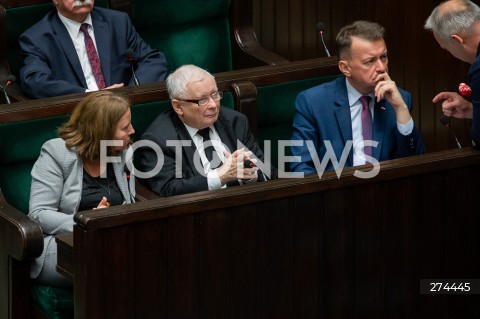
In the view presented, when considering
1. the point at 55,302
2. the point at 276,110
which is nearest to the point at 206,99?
the point at 276,110

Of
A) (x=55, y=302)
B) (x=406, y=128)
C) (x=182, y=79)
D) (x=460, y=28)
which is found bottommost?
(x=55, y=302)

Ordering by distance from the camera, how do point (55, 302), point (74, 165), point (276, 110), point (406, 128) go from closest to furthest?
point (55, 302) → point (74, 165) → point (406, 128) → point (276, 110)

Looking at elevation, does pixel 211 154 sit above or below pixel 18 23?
below

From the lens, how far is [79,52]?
342 centimetres

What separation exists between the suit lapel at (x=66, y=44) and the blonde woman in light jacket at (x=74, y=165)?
569mm

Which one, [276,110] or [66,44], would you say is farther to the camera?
[66,44]

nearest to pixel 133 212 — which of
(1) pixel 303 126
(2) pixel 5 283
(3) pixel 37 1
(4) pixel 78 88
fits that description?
(2) pixel 5 283

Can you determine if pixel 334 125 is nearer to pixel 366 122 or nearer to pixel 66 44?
pixel 366 122

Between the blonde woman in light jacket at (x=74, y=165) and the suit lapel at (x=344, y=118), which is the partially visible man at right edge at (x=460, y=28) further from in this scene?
the blonde woman in light jacket at (x=74, y=165)

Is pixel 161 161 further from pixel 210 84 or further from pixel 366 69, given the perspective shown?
pixel 366 69

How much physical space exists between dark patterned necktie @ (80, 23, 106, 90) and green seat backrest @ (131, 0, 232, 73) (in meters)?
0.23

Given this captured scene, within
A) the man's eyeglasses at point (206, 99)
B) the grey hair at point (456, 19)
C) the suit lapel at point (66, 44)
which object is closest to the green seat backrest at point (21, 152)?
the man's eyeglasses at point (206, 99)

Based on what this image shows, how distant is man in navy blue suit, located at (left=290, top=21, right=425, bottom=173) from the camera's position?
2959 mm

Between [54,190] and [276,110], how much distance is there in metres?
0.70
